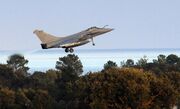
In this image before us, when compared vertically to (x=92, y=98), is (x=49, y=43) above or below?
above

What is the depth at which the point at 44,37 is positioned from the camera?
97.4m

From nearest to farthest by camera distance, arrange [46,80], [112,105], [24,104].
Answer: [112,105]
[24,104]
[46,80]

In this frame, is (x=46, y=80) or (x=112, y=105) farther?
(x=46, y=80)

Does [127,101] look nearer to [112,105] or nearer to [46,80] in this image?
[112,105]

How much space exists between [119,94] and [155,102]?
6.94 m

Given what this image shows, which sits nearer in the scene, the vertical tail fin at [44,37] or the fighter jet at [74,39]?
the fighter jet at [74,39]

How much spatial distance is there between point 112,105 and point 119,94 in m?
2.24

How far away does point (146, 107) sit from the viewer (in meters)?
117

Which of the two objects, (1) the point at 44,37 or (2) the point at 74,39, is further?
(1) the point at 44,37

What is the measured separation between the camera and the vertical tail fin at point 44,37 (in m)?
95.0

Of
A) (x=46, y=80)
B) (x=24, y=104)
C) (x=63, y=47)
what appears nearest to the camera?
(x=63, y=47)

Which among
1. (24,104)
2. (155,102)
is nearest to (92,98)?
(155,102)

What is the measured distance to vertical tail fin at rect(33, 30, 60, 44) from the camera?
95.0 meters

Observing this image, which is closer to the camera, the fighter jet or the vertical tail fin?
the fighter jet
